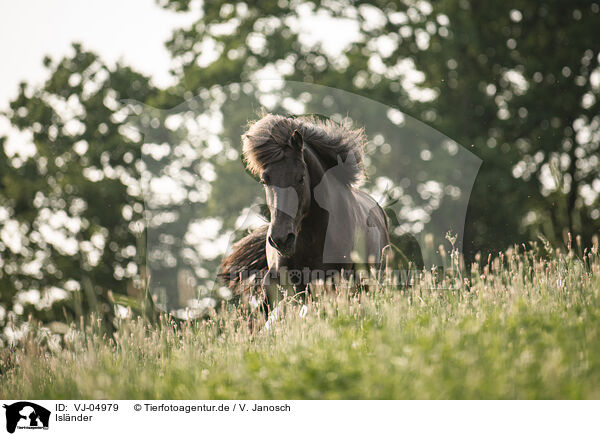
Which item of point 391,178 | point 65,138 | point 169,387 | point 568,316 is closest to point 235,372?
point 169,387

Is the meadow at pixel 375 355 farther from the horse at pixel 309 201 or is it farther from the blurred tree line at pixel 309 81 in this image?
the blurred tree line at pixel 309 81

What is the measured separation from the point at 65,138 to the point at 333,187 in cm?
1283

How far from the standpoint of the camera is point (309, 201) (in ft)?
16.2

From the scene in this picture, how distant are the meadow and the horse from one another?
0.52 m

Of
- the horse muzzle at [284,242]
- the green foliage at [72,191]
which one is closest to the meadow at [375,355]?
the horse muzzle at [284,242]

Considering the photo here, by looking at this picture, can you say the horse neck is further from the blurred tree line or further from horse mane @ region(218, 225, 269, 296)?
the blurred tree line

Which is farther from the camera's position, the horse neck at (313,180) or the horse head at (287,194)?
the horse neck at (313,180)

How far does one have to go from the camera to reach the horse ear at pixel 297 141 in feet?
16.2

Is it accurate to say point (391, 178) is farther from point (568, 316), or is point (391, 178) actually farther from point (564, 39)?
point (568, 316)

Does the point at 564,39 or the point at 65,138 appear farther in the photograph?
the point at 65,138

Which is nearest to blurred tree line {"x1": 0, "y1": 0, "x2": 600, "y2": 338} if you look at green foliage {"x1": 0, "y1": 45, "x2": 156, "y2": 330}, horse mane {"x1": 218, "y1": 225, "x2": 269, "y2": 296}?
green foliage {"x1": 0, "y1": 45, "x2": 156, "y2": 330}

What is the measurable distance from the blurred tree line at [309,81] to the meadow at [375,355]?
6122 mm
